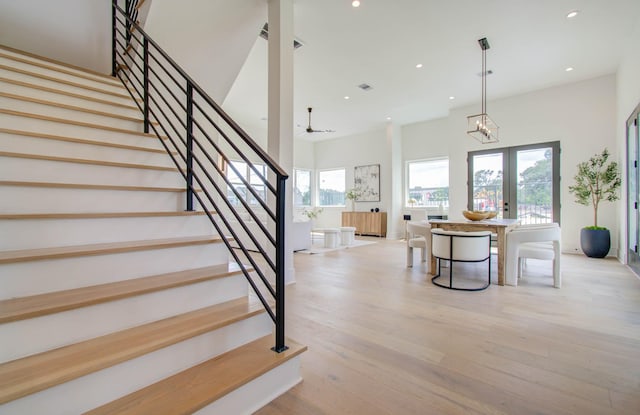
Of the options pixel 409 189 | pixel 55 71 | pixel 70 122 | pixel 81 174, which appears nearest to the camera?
pixel 81 174

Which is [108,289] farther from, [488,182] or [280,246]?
[488,182]

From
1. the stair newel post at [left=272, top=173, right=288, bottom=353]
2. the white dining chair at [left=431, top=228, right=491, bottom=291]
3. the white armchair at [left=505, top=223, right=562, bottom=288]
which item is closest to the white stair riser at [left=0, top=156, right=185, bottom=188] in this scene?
the stair newel post at [left=272, top=173, right=288, bottom=353]

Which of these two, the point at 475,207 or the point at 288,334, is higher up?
the point at 475,207

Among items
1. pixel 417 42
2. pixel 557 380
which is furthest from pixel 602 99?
pixel 557 380

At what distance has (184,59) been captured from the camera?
149 inches

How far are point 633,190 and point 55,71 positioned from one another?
744 cm

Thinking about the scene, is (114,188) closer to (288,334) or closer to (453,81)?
(288,334)

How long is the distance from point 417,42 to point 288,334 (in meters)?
4.45

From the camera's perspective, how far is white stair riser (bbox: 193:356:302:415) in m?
1.23

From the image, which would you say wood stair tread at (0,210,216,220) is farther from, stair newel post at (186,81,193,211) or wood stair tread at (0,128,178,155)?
wood stair tread at (0,128,178,155)

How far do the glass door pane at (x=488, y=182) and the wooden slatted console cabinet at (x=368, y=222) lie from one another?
2.65 meters

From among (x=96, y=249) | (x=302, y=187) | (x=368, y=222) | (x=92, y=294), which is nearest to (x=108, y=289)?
(x=92, y=294)

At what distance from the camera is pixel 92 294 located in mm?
1323

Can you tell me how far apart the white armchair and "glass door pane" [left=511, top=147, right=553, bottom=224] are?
327 centimetres
